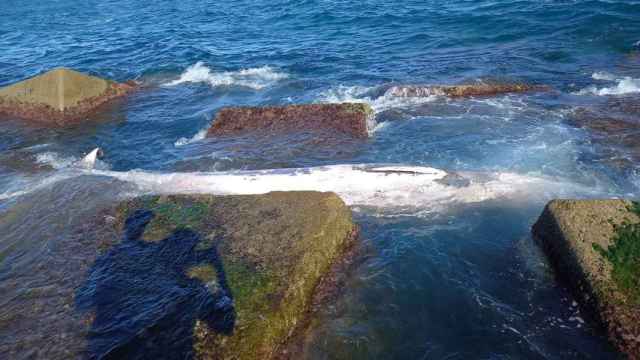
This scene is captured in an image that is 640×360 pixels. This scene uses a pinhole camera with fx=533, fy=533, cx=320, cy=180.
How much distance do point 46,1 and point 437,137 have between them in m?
37.4

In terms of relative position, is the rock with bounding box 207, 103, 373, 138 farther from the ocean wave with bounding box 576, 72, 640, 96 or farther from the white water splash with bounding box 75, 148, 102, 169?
the ocean wave with bounding box 576, 72, 640, 96

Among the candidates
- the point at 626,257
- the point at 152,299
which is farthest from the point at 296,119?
the point at 626,257

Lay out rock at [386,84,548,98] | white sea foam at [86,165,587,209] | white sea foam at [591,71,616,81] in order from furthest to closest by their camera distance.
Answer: white sea foam at [591,71,616,81] → rock at [386,84,548,98] → white sea foam at [86,165,587,209]

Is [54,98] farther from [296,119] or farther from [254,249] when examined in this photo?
[254,249]

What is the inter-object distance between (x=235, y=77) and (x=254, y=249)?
11611 millimetres

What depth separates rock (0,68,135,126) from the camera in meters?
15.0

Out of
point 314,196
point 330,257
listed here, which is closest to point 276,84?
point 314,196

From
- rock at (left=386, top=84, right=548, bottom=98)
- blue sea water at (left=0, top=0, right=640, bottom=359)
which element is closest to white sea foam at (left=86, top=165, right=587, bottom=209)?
blue sea water at (left=0, top=0, right=640, bottom=359)

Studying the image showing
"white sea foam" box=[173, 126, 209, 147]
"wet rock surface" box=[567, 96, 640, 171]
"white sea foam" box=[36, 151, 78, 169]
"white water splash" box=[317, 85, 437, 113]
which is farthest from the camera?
"white water splash" box=[317, 85, 437, 113]

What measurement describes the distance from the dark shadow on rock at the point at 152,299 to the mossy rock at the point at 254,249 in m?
0.05

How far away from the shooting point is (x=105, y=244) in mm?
8203

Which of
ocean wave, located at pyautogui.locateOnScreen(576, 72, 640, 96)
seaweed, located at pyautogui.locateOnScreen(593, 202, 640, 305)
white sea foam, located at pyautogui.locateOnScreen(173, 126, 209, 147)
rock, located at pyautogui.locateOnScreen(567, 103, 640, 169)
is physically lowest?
white sea foam, located at pyautogui.locateOnScreen(173, 126, 209, 147)

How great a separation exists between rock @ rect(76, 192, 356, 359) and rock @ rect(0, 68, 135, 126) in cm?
768

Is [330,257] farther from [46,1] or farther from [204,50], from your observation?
[46,1]
